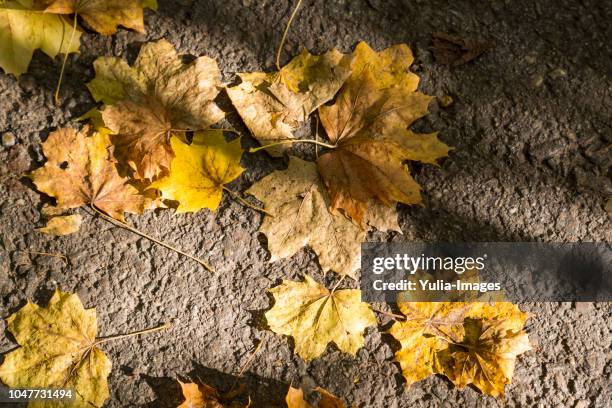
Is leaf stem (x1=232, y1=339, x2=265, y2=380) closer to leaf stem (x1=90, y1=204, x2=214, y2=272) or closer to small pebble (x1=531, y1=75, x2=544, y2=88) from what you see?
leaf stem (x1=90, y1=204, x2=214, y2=272)

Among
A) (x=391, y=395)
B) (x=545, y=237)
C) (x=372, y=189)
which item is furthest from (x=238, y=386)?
(x=545, y=237)

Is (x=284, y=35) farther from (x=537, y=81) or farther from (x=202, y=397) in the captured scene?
(x=202, y=397)

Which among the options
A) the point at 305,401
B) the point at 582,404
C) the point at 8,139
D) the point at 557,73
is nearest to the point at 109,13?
the point at 8,139

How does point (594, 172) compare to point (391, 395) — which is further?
point (594, 172)

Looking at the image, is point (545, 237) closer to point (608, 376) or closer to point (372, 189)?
point (608, 376)

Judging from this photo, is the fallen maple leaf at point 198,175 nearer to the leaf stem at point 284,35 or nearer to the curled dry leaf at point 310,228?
the curled dry leaf at point 310,228

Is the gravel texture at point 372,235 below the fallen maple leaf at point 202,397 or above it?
above

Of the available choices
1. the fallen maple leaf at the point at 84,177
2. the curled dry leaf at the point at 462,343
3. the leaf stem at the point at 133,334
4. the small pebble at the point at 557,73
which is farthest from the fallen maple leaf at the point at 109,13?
the small pebble at the point at 557,73
